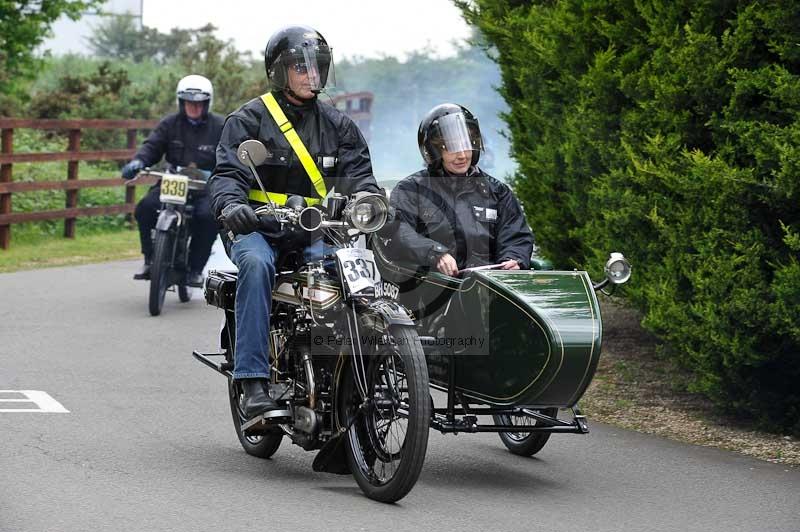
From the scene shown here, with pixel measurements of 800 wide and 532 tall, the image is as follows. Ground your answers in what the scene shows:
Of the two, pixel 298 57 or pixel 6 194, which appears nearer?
pixel 298 57

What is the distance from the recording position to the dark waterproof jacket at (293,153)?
7.12 metres

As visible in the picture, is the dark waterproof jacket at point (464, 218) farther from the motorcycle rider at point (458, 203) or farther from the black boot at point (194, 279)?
the black boot at point (194, 279)

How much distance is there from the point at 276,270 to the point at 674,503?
2.27 meters

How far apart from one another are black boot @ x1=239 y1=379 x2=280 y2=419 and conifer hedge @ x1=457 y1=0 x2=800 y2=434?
2.66m

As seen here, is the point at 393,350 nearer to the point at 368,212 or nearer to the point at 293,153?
the point at 368,212

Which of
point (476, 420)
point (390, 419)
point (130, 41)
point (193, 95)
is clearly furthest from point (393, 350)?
point (130, 41)

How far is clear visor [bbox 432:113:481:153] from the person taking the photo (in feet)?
24.5

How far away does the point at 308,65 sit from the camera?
23.4 ft

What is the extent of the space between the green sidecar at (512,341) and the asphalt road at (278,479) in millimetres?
399

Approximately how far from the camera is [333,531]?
5.93 m

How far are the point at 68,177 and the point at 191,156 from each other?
25.8ft

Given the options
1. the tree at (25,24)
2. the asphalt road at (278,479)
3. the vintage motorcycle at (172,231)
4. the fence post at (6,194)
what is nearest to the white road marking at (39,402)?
the asphalt road at (278,479)

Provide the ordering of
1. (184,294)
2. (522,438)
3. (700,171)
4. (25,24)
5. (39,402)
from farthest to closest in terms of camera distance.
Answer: (25,24) < (184,294) < (39,402) < (700,171) < (522,438)

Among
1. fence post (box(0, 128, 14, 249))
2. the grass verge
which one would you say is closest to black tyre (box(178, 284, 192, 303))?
the grass verge
